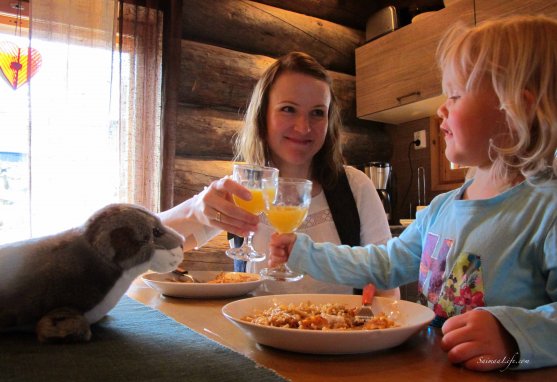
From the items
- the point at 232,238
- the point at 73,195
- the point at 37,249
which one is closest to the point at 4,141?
the point at 73,195

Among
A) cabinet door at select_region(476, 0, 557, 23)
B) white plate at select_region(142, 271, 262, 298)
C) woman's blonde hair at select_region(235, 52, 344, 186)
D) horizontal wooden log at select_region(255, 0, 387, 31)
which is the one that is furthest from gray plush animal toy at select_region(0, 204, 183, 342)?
horizontal wooden log at select_region(255, 0, 387, 31)

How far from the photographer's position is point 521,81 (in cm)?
100

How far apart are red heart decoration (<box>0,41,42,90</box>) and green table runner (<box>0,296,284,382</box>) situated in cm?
249

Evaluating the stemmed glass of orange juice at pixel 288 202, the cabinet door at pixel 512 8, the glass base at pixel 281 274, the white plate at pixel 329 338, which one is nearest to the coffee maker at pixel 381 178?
the cabinet door at pixel 512 8

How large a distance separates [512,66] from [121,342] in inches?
38.6

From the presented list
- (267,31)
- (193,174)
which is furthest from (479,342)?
(267,31)

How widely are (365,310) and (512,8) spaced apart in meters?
2.50

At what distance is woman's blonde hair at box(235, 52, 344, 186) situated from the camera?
77.3 inches

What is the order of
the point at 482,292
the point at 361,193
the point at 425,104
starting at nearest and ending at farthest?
the point at 482,292, the point at 361,193, the point at 425,104

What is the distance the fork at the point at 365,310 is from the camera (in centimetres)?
83

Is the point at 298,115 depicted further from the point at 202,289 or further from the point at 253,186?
the point at 202,289

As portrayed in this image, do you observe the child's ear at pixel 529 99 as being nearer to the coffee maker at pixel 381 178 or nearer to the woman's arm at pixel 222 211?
the woman's arm at pixel 222 211

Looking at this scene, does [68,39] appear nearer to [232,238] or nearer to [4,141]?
[4,141]

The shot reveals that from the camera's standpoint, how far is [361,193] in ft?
6.55
